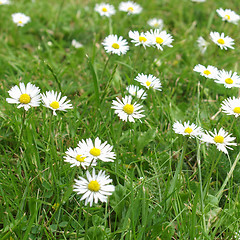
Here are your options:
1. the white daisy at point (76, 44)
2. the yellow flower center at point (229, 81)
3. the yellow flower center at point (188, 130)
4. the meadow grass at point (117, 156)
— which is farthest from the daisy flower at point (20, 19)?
the yellow flower center at point (188, 130)

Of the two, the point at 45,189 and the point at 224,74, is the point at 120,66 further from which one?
the point at 45,189

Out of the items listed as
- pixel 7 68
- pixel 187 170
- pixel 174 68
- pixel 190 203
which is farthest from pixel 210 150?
pixel 7 68

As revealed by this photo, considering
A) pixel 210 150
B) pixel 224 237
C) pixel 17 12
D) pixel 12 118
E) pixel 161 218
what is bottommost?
pixel 224 237

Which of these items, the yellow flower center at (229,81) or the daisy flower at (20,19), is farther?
the daisy flower at (20,19)

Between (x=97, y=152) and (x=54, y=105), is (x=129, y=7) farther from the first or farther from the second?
(x=97, y=152)

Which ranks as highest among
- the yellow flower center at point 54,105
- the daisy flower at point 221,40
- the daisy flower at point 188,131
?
the daisy flower at point 221,40

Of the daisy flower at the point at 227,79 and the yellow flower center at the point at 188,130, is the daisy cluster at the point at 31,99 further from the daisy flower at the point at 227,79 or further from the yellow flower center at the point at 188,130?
the daisy flower at the point at 227,79

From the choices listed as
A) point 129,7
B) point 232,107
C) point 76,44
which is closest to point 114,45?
point 232,107
